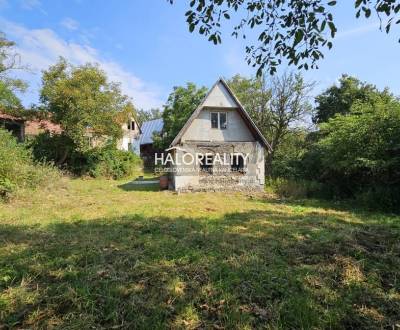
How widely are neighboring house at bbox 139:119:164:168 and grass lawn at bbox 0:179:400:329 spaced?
2566 centimetres

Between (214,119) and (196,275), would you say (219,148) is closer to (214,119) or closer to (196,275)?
(214,119)

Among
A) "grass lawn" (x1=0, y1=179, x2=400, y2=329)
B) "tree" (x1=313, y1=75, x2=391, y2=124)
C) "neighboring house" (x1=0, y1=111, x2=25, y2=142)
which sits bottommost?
"grass lawn" (x1=0, y1=179, x2=400, y2=329)

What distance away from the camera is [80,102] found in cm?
1856

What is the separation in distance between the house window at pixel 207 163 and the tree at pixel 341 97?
1148 centimetres

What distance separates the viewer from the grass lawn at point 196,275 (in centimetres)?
304

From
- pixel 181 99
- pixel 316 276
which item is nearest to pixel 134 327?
pixel 316 276

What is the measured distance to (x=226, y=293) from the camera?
348 centimetres

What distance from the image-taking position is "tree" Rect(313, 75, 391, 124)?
21.4 meters

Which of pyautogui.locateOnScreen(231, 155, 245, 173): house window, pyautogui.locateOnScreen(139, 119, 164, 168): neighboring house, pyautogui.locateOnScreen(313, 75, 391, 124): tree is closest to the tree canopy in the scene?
pyautogui.locateOnScreen(231, 155, 245, 173): house window

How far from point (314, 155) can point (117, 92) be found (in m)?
14.6

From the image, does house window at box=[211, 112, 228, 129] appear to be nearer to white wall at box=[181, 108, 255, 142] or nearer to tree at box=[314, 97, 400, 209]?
white wall at box=[181, 108, 255, 142]

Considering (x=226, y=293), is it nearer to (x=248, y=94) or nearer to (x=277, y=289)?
(x=277, y=289)

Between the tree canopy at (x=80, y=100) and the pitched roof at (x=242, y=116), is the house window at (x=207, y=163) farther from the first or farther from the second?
the tree canopy at (x=80, y=100)

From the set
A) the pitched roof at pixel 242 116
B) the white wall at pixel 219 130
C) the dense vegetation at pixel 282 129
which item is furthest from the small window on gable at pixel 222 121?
the dense vegetation at pixel 282 129
